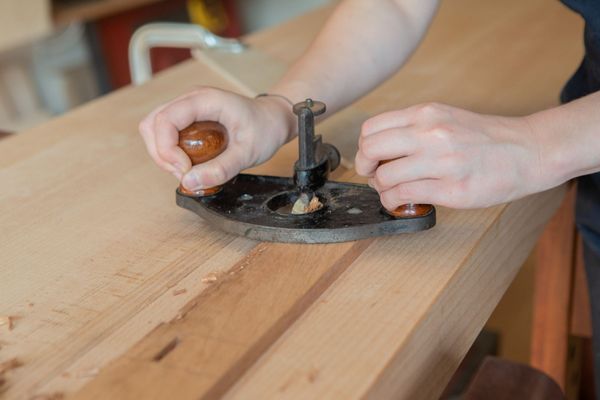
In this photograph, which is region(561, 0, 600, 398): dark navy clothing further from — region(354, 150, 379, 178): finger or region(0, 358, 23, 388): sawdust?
region(0, 358, 23, 388): sawdust

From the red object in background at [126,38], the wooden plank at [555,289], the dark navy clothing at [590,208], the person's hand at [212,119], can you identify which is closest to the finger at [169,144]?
the person's hand at [212,119]

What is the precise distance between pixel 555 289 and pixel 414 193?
672 mm

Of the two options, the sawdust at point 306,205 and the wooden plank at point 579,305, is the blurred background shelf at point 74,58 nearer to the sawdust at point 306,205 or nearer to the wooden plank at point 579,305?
the wooden plank at point 579,305

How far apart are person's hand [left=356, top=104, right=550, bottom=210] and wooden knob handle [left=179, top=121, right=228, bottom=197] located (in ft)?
0.50

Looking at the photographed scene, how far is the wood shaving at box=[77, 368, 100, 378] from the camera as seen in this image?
0.53m

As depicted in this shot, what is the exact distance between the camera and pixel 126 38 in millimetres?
2869

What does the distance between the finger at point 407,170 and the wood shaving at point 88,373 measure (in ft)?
0.93

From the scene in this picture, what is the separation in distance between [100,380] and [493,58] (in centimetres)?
88

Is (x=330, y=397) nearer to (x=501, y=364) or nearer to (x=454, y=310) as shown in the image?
(x=454, y=310)

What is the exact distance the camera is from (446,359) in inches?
25.2

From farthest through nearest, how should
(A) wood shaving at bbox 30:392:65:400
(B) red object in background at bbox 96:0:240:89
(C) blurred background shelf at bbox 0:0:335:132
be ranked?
(B) red object in background at bbox 96:0:240:89 → (C) blurred background shelf at bbox 0:0:335:132 → (A) wood shaving at bbox 30:392:65:400

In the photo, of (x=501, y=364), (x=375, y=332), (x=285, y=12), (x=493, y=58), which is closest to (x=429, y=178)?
(x=375, y=332)

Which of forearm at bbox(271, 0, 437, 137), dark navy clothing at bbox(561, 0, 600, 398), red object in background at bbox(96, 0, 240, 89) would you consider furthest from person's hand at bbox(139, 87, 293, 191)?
red object in background at bbox(96, 0, 240, 89)

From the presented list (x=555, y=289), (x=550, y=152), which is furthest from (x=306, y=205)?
(x=555, y=289)
